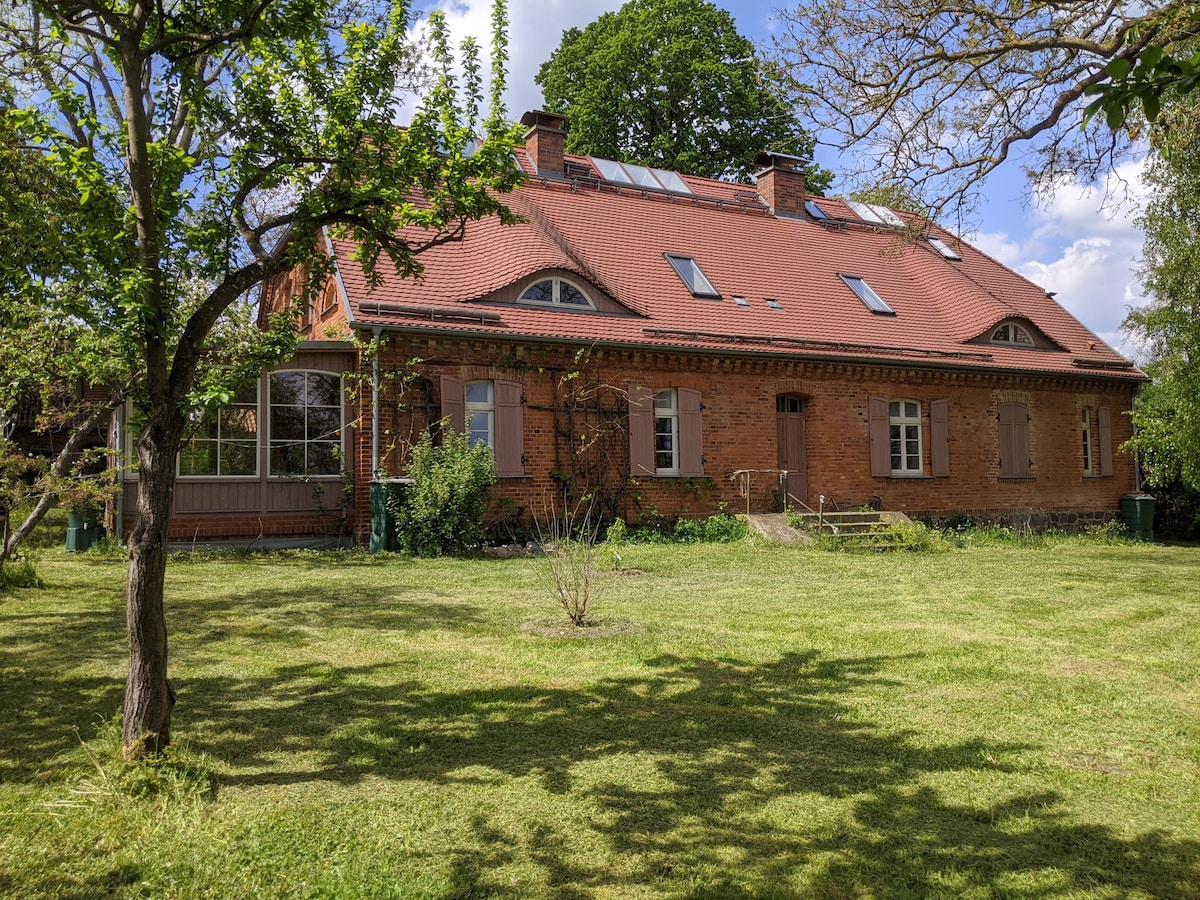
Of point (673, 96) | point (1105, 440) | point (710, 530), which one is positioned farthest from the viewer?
point (673, 96)

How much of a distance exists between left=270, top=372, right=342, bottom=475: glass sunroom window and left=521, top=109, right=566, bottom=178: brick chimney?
845 centimetres

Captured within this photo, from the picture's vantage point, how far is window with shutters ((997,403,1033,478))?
764 inches

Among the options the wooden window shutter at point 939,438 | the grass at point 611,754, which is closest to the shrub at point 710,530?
the wooden window shutter at point 939,438

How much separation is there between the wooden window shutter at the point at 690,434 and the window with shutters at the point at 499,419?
9.98 feet

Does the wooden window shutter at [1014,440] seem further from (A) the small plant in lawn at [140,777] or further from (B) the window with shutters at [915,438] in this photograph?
(A) the small plant in lawn at [140,777]

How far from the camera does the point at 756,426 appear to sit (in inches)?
656

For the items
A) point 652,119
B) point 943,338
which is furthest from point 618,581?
point 652,119

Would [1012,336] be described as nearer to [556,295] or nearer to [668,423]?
[668,423]

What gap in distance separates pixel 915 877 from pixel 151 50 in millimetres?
4895

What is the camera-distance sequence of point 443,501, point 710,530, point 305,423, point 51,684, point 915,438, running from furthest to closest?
point 915,438
point 710,530
point 305,423
point 443,501
point 51,684

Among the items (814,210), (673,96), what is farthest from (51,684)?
(673,96)

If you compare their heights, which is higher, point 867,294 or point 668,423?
point 867,294

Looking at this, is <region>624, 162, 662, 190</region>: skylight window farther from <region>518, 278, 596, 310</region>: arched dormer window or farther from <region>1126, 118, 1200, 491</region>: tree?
<region>1126, 118, 1200, 491</region>: tree

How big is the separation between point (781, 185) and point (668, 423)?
9668 millimetres
